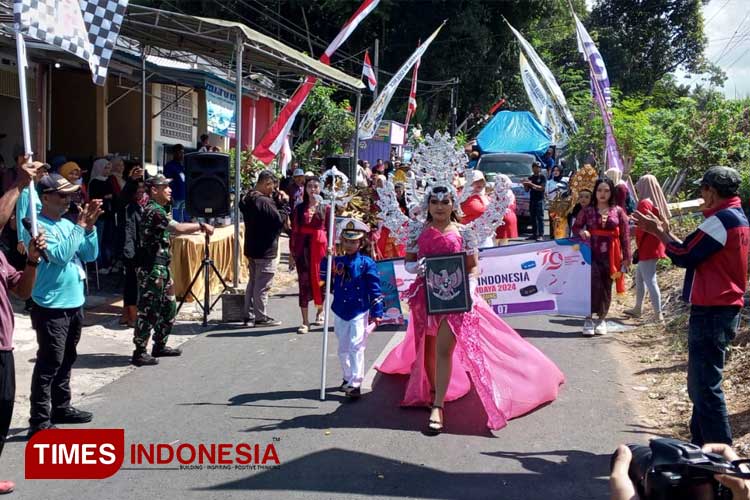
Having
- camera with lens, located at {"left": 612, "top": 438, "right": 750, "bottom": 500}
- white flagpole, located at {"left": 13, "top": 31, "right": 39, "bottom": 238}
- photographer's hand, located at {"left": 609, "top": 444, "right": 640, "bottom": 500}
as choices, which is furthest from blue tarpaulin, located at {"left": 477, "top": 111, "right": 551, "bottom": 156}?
camera with lens, located at {"left": 612, "top": 438, "right": 750, "bottom": 500}

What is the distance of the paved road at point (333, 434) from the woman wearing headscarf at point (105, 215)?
198 inches

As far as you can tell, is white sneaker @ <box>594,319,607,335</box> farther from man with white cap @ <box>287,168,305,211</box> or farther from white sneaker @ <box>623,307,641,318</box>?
man with white cap @ <box>287,168,305,211</box>

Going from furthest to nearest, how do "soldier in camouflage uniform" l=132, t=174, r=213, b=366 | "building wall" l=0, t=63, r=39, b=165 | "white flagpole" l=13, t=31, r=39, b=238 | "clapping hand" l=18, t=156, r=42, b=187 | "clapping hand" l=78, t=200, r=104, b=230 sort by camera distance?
"building wall" l=0, t=63, r=39, b=165 → "soldier in camouflage uniform" l=132, t=174, r=213, b=366 → "clapping hand" l=78, t=200, r=104, b=230 → "white flagpole" l=13, t=31, r=39, b=238 → "clapping hand" l=18, t=156, r=42, b=187

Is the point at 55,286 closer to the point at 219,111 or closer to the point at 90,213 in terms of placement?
the point at 90,213

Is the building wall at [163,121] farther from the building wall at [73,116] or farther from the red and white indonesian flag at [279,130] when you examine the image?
the red and white indonesian flag at [279,130]

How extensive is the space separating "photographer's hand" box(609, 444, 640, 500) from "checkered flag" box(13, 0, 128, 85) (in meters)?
4.85

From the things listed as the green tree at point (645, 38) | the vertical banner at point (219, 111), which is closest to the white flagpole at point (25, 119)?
the vertical banner at point (219, 111)

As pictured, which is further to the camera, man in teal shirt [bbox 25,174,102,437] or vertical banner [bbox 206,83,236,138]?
vertical banner [bbox 206,83,236,138]

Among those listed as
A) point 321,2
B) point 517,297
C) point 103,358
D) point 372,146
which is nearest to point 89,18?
point 103,358

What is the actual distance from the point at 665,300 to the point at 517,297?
2502mm

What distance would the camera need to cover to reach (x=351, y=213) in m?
9.41

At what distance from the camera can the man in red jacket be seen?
534cm

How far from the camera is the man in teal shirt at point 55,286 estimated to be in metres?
5.75

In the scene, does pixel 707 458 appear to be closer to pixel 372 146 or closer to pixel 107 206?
pixel 107 206
